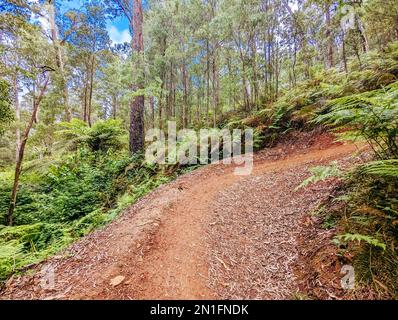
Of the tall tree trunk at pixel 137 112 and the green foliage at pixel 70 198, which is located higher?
the tall tree trunk at pixel 137 112

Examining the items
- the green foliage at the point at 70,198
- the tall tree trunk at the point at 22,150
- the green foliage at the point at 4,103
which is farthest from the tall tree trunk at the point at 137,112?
the green foliage at the point at 4,103

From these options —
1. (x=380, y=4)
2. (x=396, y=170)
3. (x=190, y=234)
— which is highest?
(x=380, y=4)

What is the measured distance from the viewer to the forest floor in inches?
114

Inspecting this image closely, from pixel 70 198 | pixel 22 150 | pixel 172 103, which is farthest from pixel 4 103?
pixel 172 103

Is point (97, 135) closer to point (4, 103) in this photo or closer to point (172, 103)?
point (4, 103)

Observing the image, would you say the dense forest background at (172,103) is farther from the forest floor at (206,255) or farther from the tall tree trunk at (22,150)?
the forest floor at (206,255)

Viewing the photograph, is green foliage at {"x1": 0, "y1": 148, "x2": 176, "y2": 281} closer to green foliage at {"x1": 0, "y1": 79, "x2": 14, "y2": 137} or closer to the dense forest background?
the dense forest background

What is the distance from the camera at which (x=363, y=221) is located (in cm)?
309

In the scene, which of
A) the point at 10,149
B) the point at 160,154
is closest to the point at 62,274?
the point at 160,154

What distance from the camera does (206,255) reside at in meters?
3.62

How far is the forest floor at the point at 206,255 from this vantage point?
2.89 meters

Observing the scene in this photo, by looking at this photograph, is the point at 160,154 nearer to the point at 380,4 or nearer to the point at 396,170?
the point at 396,170

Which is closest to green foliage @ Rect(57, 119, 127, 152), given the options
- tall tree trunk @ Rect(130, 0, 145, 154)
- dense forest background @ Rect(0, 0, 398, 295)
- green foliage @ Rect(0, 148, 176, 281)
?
dense forest background @ Rect(0, 0, 398, 295)
